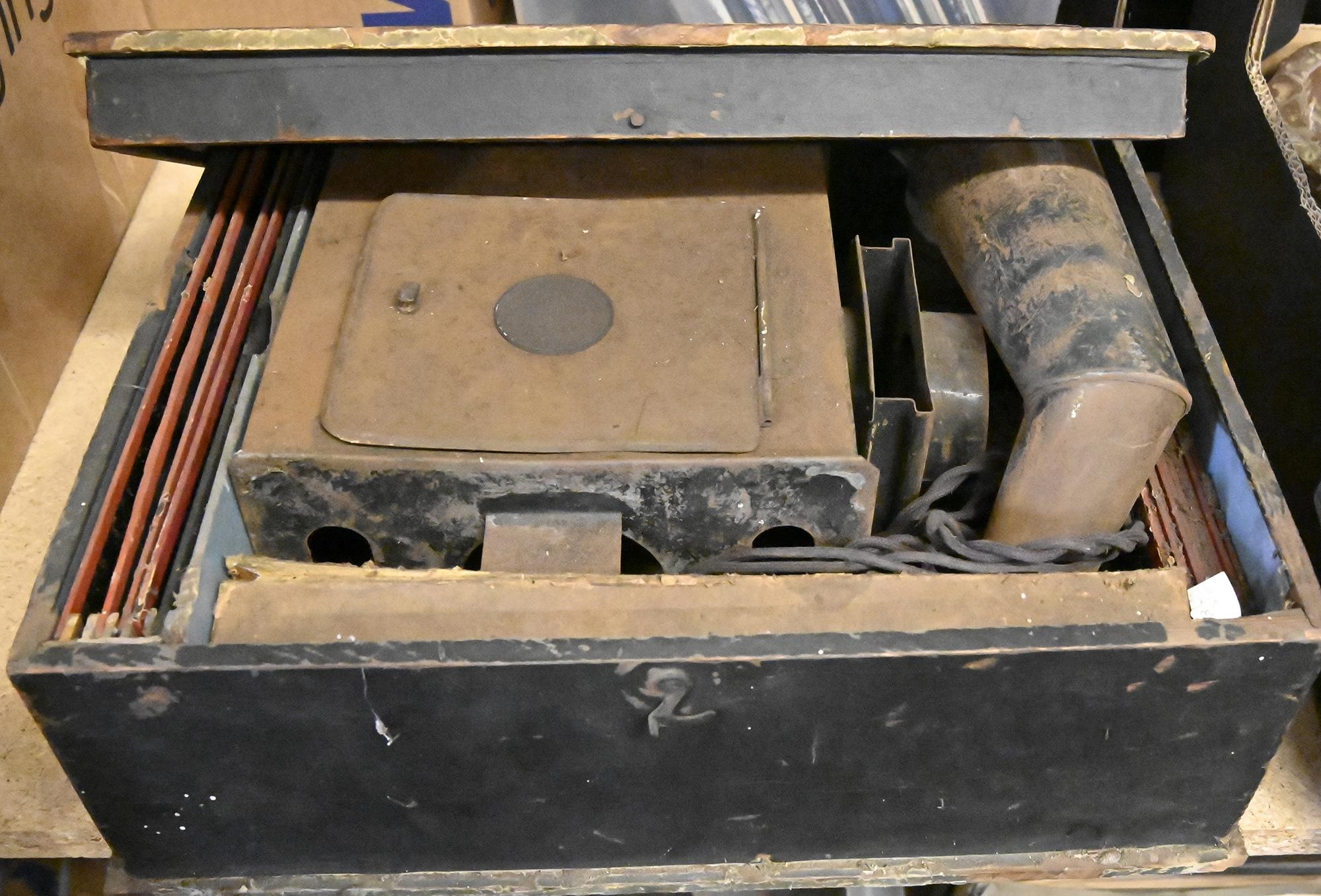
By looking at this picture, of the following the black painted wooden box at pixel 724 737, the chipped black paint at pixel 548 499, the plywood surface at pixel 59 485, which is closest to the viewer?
the black painted wooden box at pixel 724 737

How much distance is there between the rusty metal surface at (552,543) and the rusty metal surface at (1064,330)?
354mm

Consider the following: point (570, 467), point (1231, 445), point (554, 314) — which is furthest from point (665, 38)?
point (1231, 445)

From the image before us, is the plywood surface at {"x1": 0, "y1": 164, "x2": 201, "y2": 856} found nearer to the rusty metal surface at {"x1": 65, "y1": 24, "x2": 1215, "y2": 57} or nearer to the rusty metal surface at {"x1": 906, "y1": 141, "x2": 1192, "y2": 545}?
the rusty metal surface at {"x1": 65, "y1": 24, "x2": 1215, "y2": 57}

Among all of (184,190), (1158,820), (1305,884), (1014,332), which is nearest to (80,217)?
(184,190)

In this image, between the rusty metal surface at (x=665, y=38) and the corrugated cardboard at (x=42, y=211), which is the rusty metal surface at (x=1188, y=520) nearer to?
the rusty metal surface at (x=665, y=38)

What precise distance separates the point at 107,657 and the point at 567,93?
1.99 feet

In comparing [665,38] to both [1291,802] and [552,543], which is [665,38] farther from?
[1291,802]

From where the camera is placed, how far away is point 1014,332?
1.04m

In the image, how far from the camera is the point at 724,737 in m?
0.88

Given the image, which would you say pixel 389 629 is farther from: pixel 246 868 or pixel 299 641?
pixel 246 868

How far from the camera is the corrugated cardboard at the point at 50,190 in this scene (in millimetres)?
1305

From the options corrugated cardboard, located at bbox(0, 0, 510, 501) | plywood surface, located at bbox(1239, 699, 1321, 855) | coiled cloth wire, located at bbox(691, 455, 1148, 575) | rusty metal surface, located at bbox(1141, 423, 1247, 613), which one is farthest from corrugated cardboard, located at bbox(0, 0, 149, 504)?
plywood surface, located at bbox(1239, 699, 1321, 855)

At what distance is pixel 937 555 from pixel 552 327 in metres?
0.39

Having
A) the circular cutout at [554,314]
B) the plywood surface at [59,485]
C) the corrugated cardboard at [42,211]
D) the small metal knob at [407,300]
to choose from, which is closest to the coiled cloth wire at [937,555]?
the circular cutout at [554,314]
